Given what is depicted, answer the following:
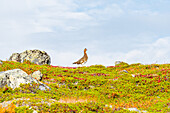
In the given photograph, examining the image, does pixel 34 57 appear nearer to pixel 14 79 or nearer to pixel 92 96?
pixel 14 79

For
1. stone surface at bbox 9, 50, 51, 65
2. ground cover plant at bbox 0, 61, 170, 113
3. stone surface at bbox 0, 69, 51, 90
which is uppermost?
stone surface at bbox 9, 50, 51, 65

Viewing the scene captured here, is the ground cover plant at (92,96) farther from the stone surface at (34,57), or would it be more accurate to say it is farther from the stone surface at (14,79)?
the stone surface at (34,57)

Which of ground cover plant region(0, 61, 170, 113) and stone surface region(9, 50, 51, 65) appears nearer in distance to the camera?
ground cover plant region(0, 61, 170, 113)

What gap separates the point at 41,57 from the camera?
Result: 46.3 m

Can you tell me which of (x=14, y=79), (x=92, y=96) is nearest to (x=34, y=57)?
(x=14, y=79)

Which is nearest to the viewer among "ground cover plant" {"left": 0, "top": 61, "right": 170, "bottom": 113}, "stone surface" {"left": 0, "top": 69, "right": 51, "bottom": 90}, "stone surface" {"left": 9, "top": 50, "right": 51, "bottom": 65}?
"ground cover plant" {"left": 0, "top": 61, "right": 170, "bottom": 113}

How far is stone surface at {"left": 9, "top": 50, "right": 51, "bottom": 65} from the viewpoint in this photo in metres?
45.9

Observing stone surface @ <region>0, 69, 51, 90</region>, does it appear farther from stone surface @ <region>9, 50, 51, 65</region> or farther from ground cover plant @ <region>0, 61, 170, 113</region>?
stone surface @ <region>9, 50, 51, 65</region>

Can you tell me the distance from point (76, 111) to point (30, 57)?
36.1 meters

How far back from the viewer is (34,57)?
4616 cm

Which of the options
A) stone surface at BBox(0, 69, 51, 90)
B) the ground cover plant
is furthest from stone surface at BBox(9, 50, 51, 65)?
stone surface at BBox(0, 69, 51, 90)

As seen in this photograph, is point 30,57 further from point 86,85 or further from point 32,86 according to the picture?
point 32,86

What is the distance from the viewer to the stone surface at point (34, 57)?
151ft

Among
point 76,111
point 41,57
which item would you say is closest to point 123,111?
point 76,111
